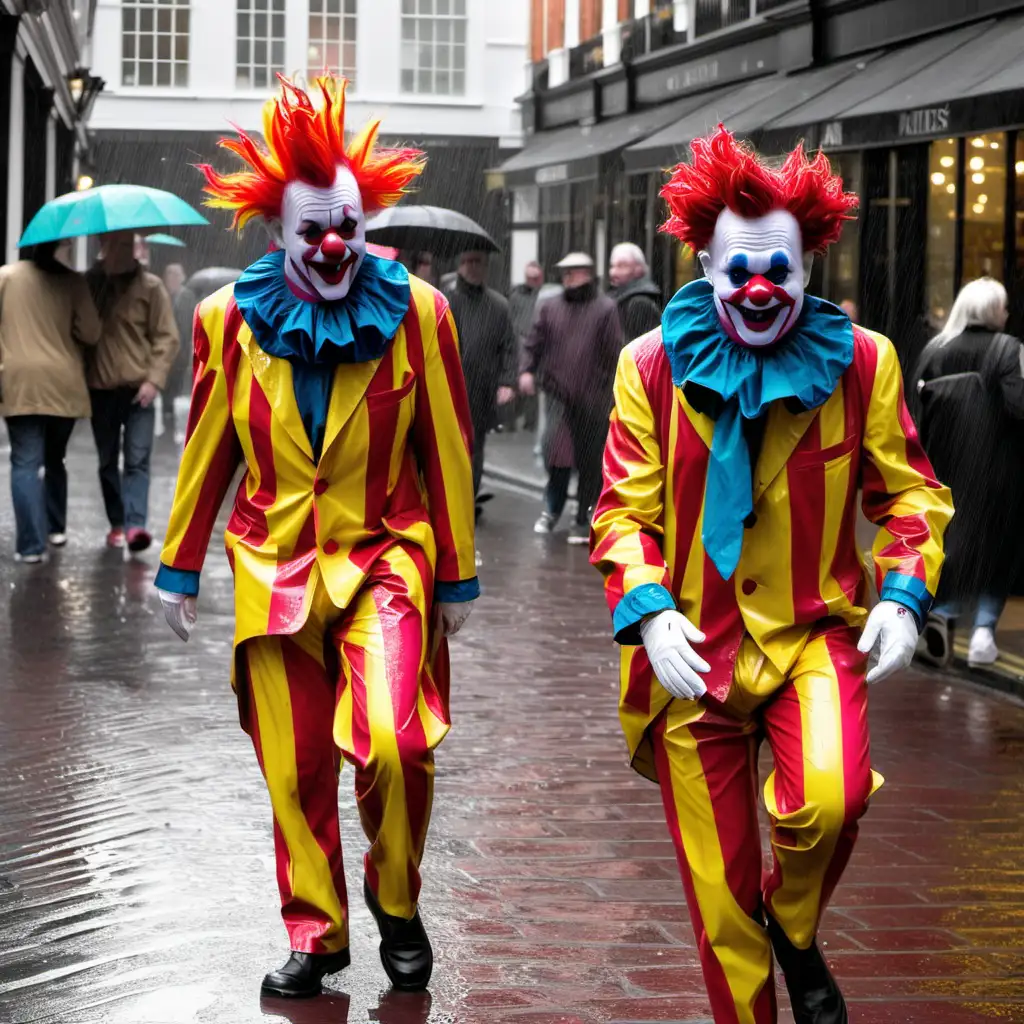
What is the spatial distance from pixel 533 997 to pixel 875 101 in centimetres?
1079

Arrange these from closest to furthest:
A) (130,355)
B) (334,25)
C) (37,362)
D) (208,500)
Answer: (208,500), (37,362), (130,355), (334,25)

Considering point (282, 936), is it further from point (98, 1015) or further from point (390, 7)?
point (390, 7)

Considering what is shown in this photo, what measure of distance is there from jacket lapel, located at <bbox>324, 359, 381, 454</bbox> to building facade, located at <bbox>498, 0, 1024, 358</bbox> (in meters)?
7.70

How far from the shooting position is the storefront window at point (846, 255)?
16.3 meters

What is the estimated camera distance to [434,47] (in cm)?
3728

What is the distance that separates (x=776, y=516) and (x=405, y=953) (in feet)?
4.43

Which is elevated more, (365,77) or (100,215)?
(365,77)

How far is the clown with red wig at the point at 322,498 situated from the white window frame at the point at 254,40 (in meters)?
33.2

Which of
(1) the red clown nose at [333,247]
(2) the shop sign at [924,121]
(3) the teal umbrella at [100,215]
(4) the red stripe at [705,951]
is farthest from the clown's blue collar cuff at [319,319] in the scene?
(2) the shop sign at [924,121]

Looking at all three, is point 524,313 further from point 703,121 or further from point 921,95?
point 921,95

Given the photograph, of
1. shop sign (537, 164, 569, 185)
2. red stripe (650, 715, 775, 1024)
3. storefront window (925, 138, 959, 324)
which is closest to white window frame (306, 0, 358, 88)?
shop sign (537, 164, 569, 185)

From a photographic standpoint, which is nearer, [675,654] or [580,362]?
[675,654]

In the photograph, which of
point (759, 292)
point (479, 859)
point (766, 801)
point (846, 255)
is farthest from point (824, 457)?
point (846, 255)

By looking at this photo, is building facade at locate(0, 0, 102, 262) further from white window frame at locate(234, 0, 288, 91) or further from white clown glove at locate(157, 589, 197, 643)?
white clown glove at locate(157, 589, 197, 643)
